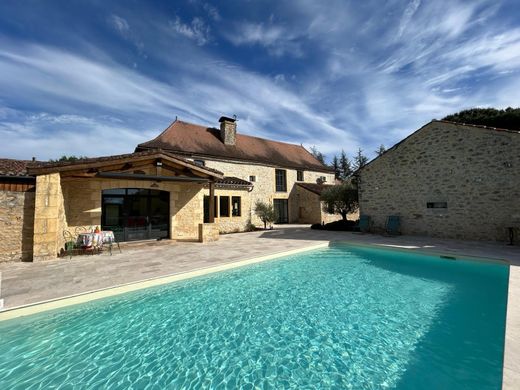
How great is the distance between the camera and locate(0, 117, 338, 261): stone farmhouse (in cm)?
834

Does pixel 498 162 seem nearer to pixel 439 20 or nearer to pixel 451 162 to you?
pixel 451 162

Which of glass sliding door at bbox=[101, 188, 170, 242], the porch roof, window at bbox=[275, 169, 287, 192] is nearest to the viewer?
the porch roof

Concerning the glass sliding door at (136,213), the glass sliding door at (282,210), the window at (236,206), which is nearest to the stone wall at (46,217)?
the glass sliding door at (136,213)

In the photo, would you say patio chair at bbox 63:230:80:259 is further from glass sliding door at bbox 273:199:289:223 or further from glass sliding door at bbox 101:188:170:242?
glass sliding door at bbox 273:199:289:223

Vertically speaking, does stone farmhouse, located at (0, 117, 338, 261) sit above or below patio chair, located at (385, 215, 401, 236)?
above

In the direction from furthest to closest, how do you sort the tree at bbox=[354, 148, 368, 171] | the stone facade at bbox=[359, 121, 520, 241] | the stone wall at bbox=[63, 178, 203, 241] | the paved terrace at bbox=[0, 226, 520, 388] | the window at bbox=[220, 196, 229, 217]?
the tree at bbox=[354, 148, 368, 171] < the window at bbox=[220, 196, 229, 217] < the stone facade at bbox=[359, 121, 520, 241] < the stone wall at bbox=[63, 178, 203, 241] < the paved terrace at bbox=[0, 226, 520, 388]

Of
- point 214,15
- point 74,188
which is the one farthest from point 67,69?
point 214,15

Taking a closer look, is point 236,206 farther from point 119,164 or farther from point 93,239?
point 93,239

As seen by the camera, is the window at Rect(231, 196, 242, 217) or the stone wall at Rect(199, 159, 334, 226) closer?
the window at Rect(231, 196, 242, 217)

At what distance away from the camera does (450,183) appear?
41.4ft

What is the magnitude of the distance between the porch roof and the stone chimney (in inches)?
373

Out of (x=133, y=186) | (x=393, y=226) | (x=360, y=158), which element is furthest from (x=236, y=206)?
(x=360, y=158)

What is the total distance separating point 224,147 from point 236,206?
20.1ft

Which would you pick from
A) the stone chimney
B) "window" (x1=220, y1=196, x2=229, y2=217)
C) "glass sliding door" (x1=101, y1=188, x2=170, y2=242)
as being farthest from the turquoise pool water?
the stone chimney
